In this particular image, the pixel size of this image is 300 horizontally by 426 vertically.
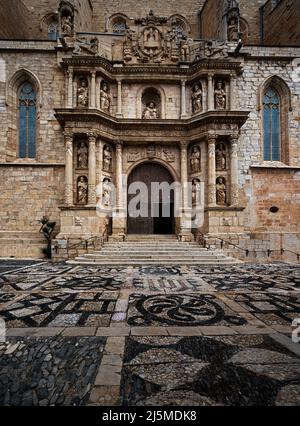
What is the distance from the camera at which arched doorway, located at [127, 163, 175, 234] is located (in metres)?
13.5

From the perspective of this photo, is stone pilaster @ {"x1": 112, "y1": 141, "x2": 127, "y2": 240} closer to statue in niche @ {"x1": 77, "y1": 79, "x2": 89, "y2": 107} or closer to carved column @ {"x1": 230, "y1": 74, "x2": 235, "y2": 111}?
statue in niche @ {"x1": 77, "y1": 79, "x2": 89, "y2": 107}

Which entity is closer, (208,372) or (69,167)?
(208,372)

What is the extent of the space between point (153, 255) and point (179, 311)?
6245mm

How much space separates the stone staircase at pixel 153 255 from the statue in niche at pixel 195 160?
410cm

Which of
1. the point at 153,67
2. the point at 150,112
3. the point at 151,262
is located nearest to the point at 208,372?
the point at 151,262

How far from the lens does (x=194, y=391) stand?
189 cm

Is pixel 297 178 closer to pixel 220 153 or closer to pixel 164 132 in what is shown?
pixel 220 153

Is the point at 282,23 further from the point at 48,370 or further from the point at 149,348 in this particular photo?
the point at 48,370

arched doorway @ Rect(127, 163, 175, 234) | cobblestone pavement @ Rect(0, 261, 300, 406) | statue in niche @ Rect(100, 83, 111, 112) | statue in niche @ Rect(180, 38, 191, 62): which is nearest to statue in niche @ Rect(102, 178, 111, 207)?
arched doorway @ Rect(127, 163, 175, 234)

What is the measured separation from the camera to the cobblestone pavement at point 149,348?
1892 mm

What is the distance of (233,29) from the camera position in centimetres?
1351

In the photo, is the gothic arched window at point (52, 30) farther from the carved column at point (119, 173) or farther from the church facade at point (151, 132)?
the carved column at point (119, 173)

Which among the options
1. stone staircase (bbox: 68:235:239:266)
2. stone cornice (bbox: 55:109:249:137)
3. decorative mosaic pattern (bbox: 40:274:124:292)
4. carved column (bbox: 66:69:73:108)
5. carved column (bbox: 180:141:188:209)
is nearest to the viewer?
decorative mosaic pattern (bbox: 40:274:124:292)

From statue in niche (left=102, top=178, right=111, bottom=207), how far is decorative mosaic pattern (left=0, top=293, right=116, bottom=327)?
8.14m
